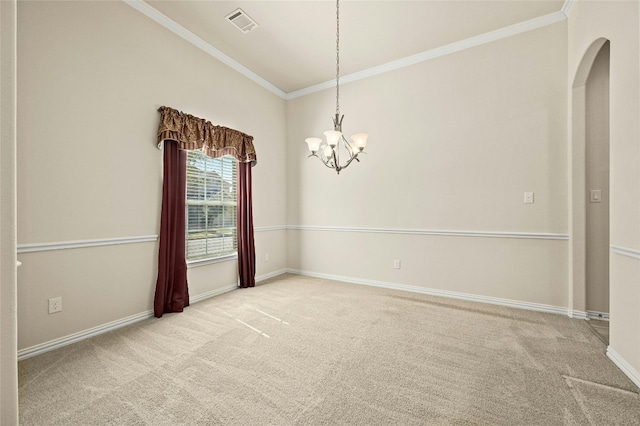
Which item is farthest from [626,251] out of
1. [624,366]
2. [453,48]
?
[453,48]

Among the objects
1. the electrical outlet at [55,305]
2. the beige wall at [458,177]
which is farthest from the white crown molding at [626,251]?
the electrical outlet at [55,305]

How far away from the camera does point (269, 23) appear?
3.05 metres

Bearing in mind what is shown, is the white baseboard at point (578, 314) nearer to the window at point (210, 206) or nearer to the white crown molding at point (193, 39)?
the window at point (210, 206)

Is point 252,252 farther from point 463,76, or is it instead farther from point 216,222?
point 463,76

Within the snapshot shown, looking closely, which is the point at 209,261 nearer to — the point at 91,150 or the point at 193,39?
the point at 91,150

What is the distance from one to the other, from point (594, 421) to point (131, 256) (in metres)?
3.61

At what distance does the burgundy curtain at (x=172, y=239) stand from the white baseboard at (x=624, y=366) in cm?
374

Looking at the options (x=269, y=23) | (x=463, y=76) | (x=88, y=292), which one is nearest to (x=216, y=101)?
(x=269, y=23)

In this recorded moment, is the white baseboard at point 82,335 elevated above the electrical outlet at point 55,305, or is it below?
below

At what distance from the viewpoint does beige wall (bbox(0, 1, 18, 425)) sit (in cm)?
89

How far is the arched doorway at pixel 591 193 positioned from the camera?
274 centimetres

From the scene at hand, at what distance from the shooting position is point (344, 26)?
310cm

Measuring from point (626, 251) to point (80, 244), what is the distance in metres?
4.18

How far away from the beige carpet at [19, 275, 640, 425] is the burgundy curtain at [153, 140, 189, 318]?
0.23 m
